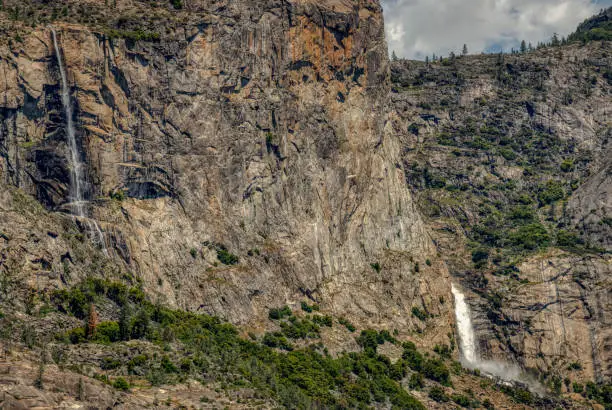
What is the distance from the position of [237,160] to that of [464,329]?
1992 inches

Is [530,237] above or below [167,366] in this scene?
above

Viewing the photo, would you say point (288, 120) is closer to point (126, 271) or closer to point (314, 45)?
point (314, 45)

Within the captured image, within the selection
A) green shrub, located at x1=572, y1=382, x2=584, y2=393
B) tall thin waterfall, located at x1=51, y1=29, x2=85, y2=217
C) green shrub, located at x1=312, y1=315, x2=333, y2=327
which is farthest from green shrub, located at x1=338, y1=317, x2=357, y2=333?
tall thin waterfall, located at x1=51, y1=29, x2=85, y2=217

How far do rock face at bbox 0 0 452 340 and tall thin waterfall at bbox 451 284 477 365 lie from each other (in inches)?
206

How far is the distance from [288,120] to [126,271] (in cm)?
3791

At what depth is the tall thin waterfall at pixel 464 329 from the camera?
17618cm

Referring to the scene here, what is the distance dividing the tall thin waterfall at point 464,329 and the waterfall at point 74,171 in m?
65.3

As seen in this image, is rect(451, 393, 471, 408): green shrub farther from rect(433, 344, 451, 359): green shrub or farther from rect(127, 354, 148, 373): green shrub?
rect(127, 354, 148, 373): green shrub

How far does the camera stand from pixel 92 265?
139 meters

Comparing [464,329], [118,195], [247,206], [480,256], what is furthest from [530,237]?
[118,195]

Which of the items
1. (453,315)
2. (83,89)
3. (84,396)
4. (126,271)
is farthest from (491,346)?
(84,396)

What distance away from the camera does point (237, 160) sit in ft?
517

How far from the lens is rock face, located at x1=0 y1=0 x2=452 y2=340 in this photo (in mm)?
143750

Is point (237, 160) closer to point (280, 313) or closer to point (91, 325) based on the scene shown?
point (280, 313)
